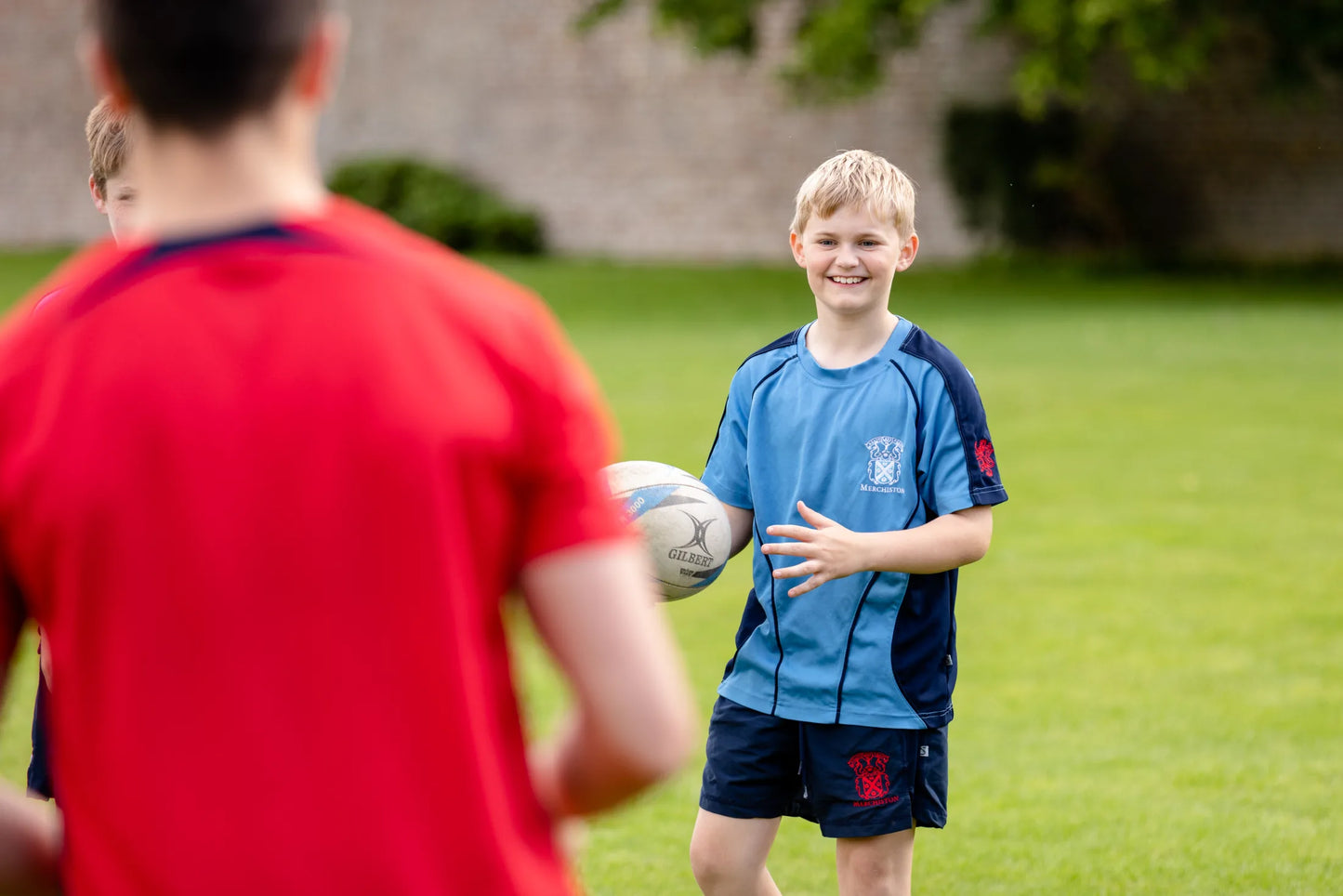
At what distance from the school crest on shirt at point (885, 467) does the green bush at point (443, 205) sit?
94.6ft

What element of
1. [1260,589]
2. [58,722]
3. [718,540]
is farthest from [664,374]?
[58,722]

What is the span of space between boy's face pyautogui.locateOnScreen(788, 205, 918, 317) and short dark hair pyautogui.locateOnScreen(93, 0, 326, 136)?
2.24m

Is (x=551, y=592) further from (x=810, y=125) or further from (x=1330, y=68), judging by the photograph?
(x=810, y=125)

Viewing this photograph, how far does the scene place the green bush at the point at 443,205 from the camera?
32.1m

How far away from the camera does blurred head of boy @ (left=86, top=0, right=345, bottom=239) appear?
134 centimetres

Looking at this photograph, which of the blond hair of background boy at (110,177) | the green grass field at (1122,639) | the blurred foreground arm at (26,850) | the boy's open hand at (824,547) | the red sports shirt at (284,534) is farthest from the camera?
the green grass field at (1122,639)

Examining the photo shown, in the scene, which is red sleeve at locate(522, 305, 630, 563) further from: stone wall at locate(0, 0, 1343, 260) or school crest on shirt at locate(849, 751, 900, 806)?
stone wall at locate(0, 0, 1343, 260)

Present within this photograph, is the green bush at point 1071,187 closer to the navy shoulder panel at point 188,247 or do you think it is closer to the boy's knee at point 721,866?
the boy's knee at point 721,866

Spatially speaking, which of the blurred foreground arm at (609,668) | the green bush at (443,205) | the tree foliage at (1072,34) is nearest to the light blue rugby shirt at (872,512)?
the blurred foreground arm at (609,668)

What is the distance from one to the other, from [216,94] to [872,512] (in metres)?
2.26

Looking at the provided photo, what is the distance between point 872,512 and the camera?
3.42 m

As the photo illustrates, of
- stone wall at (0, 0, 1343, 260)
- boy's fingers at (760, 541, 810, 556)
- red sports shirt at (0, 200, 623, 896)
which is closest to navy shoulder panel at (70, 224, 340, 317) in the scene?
red sports shirt at (0, 200, 623, 896)

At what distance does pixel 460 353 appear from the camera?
4.44ft

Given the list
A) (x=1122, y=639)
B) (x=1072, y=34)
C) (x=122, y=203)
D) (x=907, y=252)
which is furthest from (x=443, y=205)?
(x=122, y=203)
